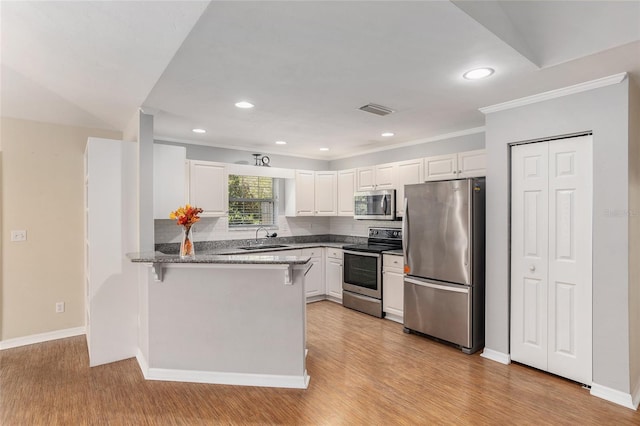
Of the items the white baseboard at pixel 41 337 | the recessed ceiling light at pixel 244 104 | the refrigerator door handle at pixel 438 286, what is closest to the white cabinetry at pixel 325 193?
the refrigerator door handle at pixel 438 286

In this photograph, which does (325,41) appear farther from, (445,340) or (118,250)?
(445,340)

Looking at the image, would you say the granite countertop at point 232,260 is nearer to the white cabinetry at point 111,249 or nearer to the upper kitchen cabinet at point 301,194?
the white cabinetry at point 111,249

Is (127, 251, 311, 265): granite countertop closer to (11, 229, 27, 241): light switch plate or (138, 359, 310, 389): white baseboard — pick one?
(138, 359, 310, 389): white baseboard

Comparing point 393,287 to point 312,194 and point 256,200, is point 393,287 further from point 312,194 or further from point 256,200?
point 256,200

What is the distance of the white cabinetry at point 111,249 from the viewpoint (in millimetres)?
3240

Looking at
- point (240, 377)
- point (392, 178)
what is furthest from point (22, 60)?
point (392, 178)

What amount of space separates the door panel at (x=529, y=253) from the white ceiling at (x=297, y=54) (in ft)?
2.19

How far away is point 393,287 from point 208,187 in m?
2.84

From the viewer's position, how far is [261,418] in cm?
240

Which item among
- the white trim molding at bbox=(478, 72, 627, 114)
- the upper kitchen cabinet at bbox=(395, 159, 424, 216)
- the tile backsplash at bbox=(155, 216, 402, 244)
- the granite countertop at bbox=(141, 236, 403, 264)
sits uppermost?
the white trim molding at bbox=(478, 72, 627, 114)

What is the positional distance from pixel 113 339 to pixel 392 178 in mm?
3834

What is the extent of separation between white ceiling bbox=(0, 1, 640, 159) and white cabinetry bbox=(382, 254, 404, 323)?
192 centimetres

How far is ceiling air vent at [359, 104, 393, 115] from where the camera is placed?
3.35m

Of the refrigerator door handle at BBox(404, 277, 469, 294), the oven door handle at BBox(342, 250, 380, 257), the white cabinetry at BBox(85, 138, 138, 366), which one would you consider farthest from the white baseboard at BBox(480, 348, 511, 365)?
the white cabinetry at BBox(85, 138, 138, 366)
